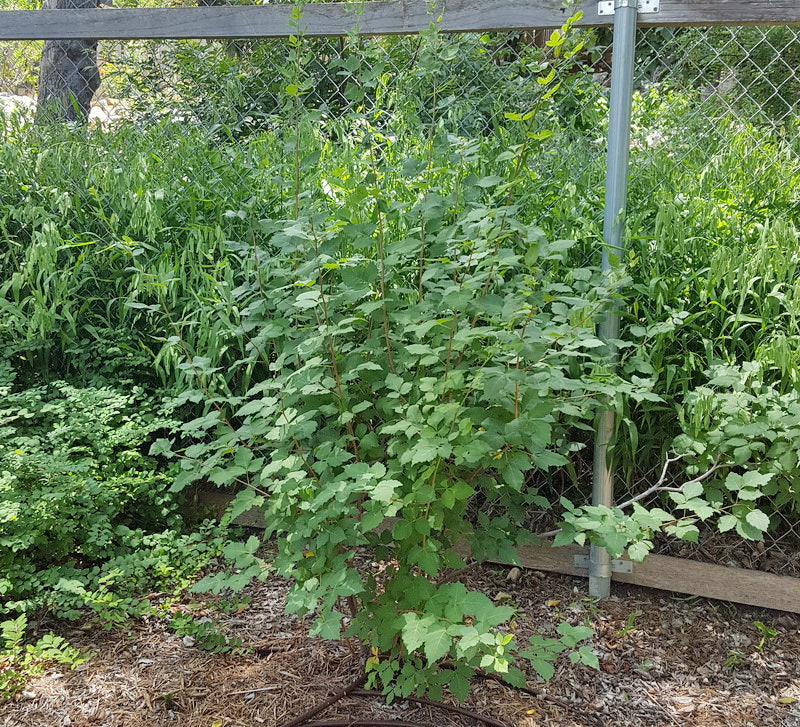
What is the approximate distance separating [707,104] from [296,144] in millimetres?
2449

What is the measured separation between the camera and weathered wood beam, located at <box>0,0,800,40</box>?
219cm

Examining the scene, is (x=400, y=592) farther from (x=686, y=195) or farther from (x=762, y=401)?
(x=686, y=195)

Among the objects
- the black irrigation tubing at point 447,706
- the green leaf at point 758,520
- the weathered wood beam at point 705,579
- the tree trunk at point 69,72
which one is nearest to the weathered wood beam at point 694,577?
the weathered wood beam at point 705,579

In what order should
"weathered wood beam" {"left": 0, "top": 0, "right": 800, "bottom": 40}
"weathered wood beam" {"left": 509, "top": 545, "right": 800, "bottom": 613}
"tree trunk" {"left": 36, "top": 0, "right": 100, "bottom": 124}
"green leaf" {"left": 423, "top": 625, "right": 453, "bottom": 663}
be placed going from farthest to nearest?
1. "tree trunk" {"left": 36, "top": 0, "right": 100, "bottom": 124}
2. "weathered wood beam" {"left": 509, "top": 545, "right": 800, "bottom": 613}
3. "weathered wood beam" {"left": 0, "top": 0, "right": 800, "bottom": 40}
4. "green leaf" {"left": 423, "top": 625, "right": 453, "bottom": 663}

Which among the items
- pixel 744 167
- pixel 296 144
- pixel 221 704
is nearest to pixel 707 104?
pixel 744 167

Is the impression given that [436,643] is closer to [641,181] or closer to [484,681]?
[484,681]

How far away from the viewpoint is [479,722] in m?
1.95

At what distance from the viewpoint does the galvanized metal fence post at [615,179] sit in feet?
7.30

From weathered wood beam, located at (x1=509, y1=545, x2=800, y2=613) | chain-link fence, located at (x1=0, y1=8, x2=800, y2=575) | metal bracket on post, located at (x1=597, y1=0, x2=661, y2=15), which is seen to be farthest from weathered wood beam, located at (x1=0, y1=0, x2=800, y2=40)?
weathered wood beam, located at (x1=509, y1=545, x2=800, y2=613)

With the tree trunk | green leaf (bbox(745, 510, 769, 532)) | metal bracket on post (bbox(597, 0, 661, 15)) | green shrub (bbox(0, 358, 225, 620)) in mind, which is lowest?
green shrub (bbox(0, 358, 225, 620))

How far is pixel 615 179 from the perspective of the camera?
2305 mm

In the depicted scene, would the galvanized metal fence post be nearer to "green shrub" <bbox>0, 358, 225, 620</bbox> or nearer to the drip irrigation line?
the drip irrigation line

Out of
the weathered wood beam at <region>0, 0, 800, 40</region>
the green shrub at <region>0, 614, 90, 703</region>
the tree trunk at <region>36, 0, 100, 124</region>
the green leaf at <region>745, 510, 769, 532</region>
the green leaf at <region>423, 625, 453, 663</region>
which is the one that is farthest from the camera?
the tree trunk at <region>36, 0, 100, 124</region>

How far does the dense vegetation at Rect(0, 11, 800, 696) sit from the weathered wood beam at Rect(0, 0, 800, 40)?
0.36 ft
